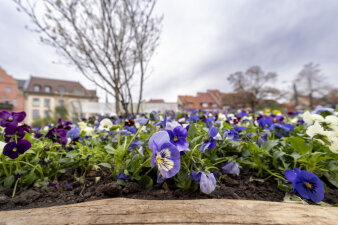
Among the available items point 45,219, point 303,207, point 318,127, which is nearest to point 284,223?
point 303,207

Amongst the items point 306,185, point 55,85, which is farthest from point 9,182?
point 55,85

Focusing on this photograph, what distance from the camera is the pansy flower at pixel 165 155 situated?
552 mm

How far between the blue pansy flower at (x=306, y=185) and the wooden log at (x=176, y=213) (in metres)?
0.06

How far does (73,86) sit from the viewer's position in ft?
74.1

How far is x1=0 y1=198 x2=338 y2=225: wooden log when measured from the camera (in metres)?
0.48

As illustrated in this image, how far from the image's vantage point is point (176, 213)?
502 mm

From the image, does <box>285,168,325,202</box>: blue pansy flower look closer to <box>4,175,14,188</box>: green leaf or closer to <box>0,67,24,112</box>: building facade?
<box>4,175,14,188</box>: green leaf

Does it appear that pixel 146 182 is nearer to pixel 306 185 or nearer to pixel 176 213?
pixel 176 213

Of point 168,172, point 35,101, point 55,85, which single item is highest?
point 55,85

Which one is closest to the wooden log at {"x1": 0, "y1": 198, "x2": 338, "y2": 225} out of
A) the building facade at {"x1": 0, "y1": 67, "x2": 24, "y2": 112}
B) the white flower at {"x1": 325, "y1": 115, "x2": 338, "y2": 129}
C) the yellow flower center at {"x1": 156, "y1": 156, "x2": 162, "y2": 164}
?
the yellow flower center at {"x1": 156, "y1": 156, "x2": 162, "y2": 164}

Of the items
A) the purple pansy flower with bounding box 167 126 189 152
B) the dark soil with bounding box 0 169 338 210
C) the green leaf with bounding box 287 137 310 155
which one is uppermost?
the purple pansy flower with bounding box 167 126 189 152

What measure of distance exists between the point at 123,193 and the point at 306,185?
702 millimetres

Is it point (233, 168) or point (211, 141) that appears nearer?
point (211, 141)

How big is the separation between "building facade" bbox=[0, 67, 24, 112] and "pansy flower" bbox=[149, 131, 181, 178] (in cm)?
2424
